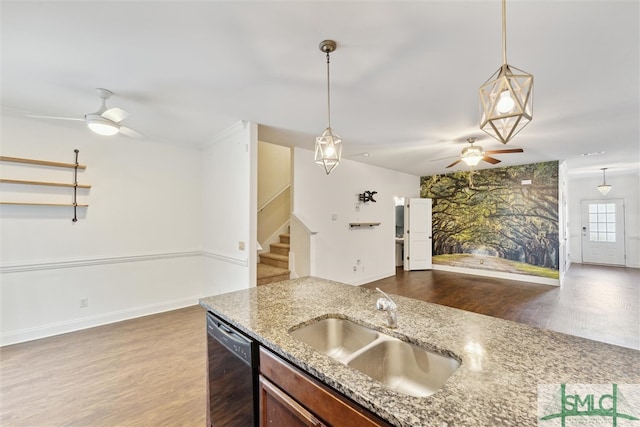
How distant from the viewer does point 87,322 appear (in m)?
3.41

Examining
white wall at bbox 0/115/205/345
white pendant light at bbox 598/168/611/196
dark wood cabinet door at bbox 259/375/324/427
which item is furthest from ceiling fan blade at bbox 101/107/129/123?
white pendant light at bbox 598/168/611/196

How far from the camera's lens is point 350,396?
2.89ft

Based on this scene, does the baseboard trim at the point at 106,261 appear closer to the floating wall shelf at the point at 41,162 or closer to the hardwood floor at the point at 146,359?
the hardwood floor at the point at 146,359

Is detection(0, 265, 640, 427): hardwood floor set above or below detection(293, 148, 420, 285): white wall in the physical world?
below

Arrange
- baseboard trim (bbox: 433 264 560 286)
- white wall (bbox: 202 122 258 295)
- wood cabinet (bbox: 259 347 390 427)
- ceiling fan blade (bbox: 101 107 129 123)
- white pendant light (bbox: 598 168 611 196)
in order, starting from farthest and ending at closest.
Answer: white pendant light (bbox: 598 168 611 196) → baseboard trim (bbox: 433 264 560 286) → white wall (bbox: 202 122 258 295) → ceiling fan blade (bbox: 101 107 129 123) → wood cabinet (bbox: 259 347 390 427)

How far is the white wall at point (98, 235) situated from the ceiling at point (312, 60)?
47 centimetres

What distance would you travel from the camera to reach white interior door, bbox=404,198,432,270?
7047mm

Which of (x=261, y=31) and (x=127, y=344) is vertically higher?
(x=261, y=31)

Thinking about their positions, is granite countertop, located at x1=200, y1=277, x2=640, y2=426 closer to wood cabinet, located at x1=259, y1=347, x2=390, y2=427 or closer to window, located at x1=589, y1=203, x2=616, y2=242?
wood cabinet, located at x1=259, y1=347, x2=390, y2=427

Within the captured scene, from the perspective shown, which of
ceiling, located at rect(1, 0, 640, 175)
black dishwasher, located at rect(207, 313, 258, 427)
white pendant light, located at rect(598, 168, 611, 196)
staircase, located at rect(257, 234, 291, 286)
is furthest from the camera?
white pendant light, located at rect(598, 168, 611, 196)

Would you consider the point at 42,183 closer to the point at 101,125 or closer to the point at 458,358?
the point at 101,125

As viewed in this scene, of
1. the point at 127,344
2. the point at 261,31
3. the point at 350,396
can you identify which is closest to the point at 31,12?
the point at 261,31

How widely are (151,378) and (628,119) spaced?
5.76 m

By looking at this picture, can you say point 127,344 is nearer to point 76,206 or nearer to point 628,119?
point 76,206
